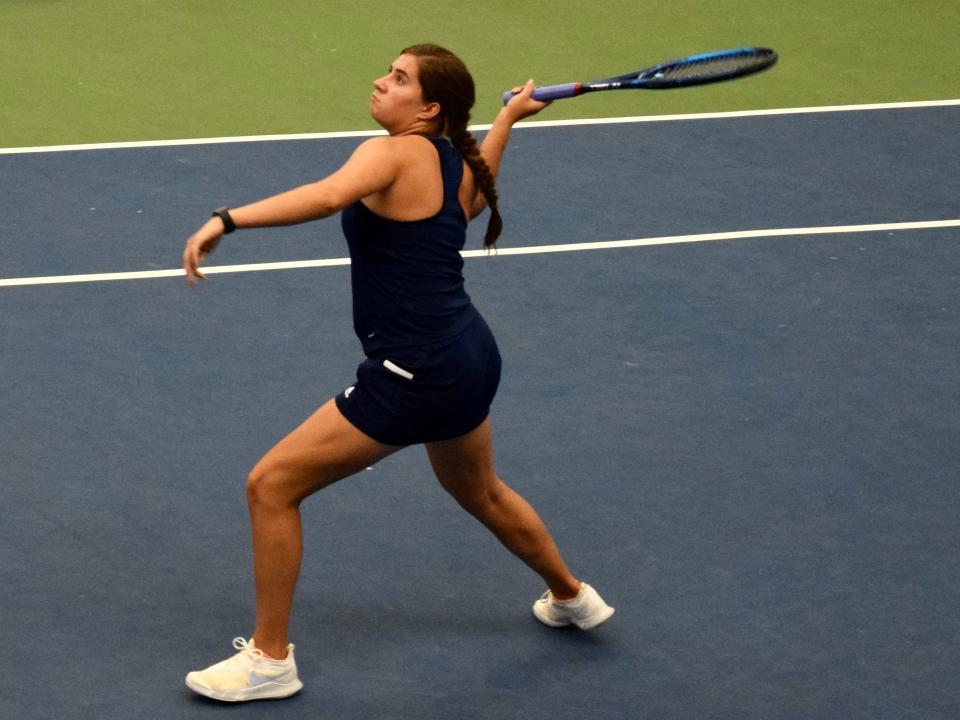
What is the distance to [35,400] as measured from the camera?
258 inches

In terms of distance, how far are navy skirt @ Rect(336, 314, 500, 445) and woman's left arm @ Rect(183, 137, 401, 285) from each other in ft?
1.75

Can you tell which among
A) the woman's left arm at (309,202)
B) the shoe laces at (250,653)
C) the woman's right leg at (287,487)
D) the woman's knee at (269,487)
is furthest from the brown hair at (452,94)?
the shoe laces at (250,653)

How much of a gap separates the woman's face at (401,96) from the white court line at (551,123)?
4.62 metres

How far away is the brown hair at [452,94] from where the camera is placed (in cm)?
465

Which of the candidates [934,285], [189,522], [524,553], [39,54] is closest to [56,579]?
[189,522]

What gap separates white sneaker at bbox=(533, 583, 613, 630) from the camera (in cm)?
525

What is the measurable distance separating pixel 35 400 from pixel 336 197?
266 cm

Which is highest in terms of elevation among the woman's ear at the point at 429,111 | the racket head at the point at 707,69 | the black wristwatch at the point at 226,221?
the woman's ear at the point at 429,111

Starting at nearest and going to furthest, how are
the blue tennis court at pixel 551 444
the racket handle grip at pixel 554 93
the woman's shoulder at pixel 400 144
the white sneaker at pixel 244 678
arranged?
the woman's shoulder at pixel 400 144
the white sneaker at pixel 244 678
the racket handle grip at pixel 554 93
the blue tennis court at pixel 551 444

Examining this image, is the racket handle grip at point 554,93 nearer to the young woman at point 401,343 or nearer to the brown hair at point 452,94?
the young woman at point 401,343

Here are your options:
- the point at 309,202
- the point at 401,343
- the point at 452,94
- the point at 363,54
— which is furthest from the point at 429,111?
the point at 363,54

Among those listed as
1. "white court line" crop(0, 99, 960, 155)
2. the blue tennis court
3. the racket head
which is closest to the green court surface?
"white court line" crop(0, 99, 960, 155)

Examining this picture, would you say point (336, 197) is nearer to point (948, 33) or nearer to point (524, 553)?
point (524, 553)

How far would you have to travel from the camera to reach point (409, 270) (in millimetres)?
4691
